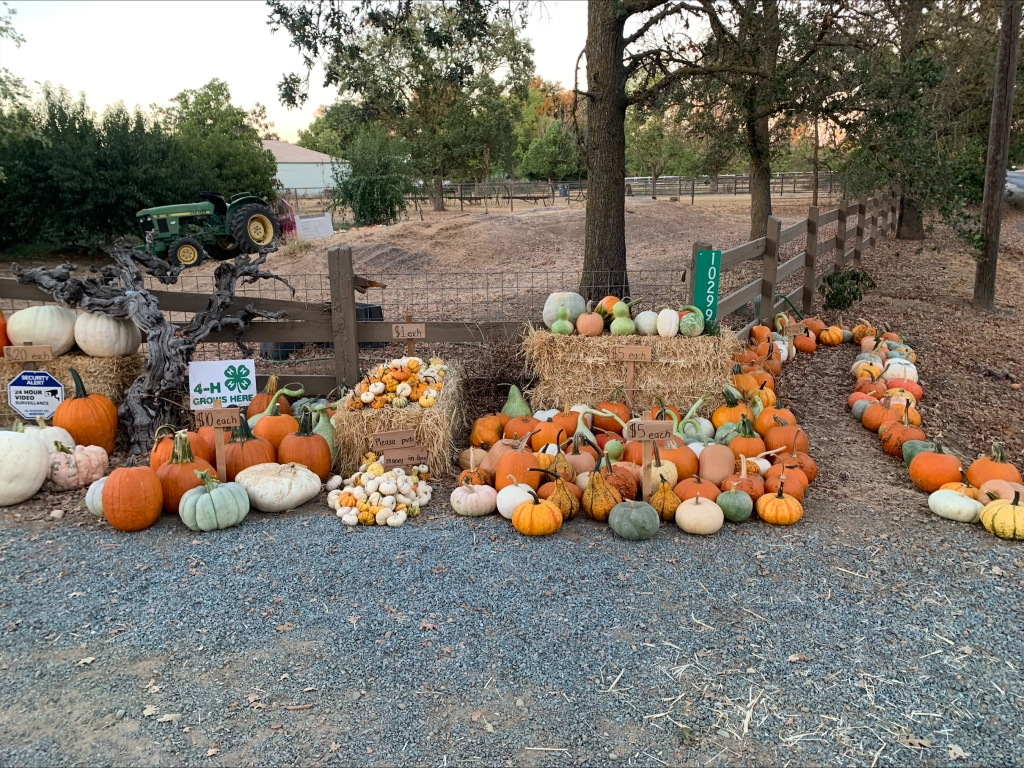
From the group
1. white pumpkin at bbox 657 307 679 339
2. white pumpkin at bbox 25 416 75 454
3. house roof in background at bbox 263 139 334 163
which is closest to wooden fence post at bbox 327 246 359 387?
white pumpkin at bbox 25 416 75 454

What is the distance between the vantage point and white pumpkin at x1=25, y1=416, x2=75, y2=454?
4.96m

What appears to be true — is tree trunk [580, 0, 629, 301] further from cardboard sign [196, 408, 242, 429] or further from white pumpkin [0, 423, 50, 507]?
white pumpkin [0, 423, 50, 507]

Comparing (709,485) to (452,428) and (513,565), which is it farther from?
(452,428)

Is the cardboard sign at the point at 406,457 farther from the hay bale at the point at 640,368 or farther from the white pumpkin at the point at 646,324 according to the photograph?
the white pumpkin at the point at 646,324

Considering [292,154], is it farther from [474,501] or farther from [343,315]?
[474,501]

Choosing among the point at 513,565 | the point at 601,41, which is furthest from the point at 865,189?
the point at 513,565

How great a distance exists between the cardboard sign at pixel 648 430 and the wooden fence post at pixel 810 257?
252 inches

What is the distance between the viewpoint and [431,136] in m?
38.0

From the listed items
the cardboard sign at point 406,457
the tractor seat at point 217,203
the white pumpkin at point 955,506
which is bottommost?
the white pumpkin at point 955,506

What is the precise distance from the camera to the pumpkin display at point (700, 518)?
165 inches

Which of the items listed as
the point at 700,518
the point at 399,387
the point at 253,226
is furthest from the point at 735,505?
the point at 253,226

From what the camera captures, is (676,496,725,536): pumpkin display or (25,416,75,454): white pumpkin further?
(25,416,75,454): white pumpkin

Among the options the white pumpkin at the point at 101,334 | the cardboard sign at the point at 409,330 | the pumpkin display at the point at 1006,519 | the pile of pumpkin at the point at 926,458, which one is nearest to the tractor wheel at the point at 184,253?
the white pumpkin at the point at 101,334

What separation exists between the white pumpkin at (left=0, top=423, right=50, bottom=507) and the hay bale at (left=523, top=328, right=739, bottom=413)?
3469 mm
